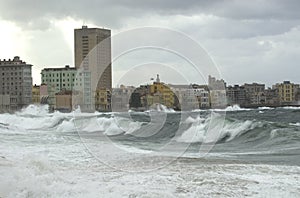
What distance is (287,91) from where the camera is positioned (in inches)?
5846

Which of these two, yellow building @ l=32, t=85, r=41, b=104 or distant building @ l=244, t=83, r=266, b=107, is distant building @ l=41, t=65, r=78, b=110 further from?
distant building @ l=244, t=83, r=266, b=107

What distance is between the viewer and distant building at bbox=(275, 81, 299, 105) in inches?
5633

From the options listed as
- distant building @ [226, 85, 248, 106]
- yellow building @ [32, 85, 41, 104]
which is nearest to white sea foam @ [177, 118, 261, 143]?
distant building @ [226, 85, 248, 106]

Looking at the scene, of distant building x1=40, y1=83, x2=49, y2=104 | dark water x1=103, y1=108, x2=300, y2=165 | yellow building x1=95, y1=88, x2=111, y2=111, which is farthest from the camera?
distant building x1=40, y1=83, x2=49, y2=104

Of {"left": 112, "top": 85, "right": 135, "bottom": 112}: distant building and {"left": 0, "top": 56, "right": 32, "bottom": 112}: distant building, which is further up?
{"left": 0, "top": 56, "right": 32, "bottom": 112}: distant building

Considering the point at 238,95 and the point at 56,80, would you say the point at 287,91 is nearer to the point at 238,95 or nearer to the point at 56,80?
the point at 238,95

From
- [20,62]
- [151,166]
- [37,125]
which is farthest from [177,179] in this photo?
[20,62]

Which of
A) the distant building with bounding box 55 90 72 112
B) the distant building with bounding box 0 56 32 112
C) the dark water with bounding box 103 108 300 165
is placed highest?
the distant building with bounding box 0 56 32 112

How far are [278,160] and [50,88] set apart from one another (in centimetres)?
13069

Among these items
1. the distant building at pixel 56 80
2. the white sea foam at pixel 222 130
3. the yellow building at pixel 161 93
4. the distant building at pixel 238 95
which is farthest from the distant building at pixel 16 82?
the yellow building at pixel 161 93

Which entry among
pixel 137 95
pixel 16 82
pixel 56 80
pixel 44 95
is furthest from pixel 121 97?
pixel 16 82

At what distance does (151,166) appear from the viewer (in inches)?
600

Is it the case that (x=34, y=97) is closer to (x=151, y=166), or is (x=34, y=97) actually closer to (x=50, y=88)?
(x=50, y=88)

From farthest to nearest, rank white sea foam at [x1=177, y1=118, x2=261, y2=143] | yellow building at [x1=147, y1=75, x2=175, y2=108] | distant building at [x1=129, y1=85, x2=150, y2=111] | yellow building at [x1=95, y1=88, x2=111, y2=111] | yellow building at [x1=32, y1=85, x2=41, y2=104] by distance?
1. yellow building at [x1=32, y1=85, x2=41, y2=104]
2. white sea foam at [x1=177, y1=118, x2=261, y2=143]
3. yellow building at [x1=95, y1=88, x2=111, y2=111]
4. yellow building at [x1=147, y1=75, x2=175, y2=108]
5. distant building at [x1=129, y1=85, x2=150, y2=111]
